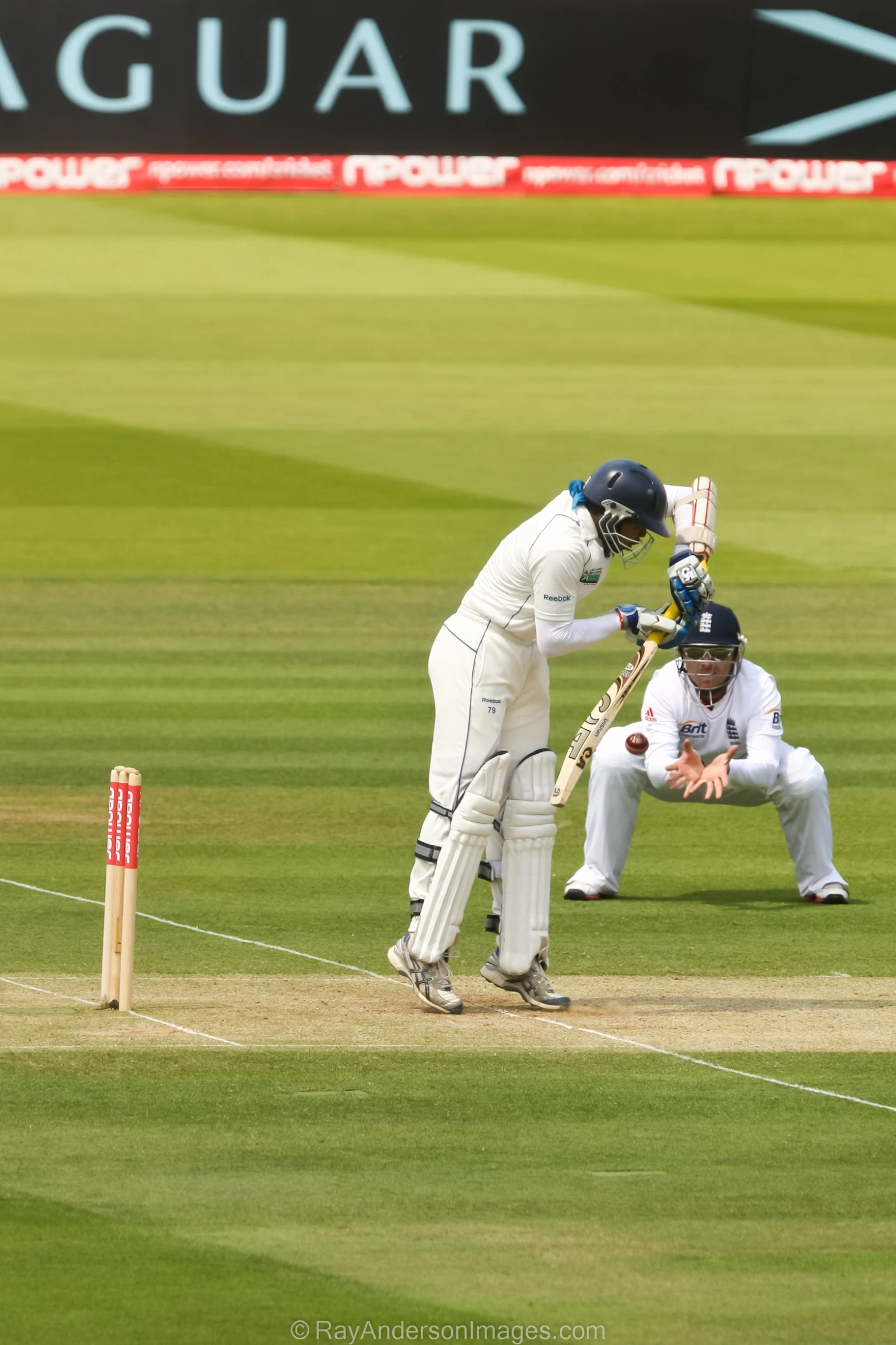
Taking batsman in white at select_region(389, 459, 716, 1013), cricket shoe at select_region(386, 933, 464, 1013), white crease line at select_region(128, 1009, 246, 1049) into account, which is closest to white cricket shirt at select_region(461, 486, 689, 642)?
batsman in white at select_region(389, 459, 716, 1013)

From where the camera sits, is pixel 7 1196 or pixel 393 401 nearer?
pixel 7 1196

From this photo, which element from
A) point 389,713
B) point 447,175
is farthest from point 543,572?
point 447,175

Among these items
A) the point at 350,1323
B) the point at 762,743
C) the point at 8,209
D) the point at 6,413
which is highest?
the point at 8,209

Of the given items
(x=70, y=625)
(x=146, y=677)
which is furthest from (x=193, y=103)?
(x=146, y=677)

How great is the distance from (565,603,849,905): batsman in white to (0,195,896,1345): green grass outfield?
0.34 meters

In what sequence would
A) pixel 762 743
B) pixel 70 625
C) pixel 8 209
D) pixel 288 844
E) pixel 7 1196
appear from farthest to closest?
pixel 8 209
pixel 70 625
pixel 288 844
pixel 762 743
pixel 7 1196

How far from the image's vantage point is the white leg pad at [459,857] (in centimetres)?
916

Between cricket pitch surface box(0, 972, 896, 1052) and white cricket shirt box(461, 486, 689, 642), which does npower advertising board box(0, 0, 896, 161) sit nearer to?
cricket pitch surface box(0, 972, 896, 1052)

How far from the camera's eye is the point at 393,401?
3519 centimetres

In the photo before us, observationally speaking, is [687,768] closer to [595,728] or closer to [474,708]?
[595,728]

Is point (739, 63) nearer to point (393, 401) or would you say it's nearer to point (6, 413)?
point (393, 401)

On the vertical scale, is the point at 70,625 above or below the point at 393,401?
below

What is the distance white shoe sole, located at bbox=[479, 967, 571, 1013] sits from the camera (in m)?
9.43

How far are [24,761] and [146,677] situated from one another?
374 centimetres
